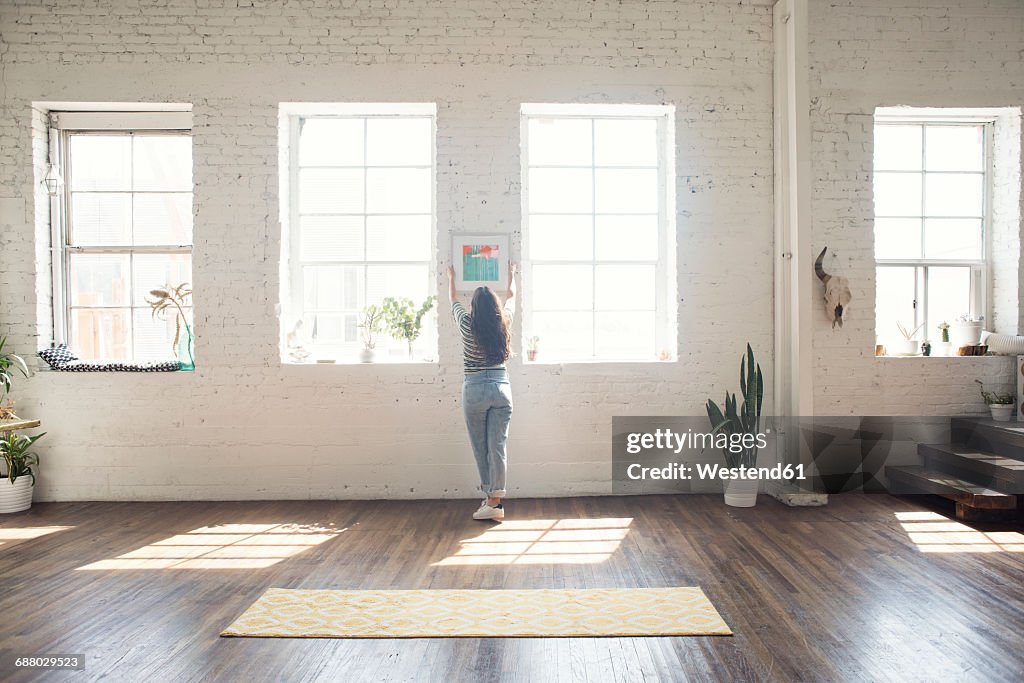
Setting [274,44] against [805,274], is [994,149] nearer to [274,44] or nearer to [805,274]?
[805,274]

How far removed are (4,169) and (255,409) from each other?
2.62m

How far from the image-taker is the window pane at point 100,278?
550cm

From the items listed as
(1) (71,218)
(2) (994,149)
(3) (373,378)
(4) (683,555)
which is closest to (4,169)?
(1) (71,218)

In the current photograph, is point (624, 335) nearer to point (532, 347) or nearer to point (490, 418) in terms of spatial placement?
point (532, 347)

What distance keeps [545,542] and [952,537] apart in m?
2.47

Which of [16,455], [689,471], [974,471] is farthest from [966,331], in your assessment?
[16,455]

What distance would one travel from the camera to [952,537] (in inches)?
164

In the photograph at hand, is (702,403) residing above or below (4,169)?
below

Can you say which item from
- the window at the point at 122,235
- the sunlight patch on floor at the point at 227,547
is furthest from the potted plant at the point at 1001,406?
the window at the point at 122,235

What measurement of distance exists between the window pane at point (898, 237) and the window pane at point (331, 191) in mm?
4266

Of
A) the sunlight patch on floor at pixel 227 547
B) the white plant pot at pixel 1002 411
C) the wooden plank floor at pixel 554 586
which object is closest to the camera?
the wooden plank floor at pixel 554 586

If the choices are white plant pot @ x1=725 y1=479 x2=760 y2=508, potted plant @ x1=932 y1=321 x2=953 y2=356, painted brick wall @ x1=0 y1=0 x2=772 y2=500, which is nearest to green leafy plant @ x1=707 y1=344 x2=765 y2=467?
white plant pot @ x1=725 y1=479 x2=760 y2=508

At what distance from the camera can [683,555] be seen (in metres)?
3.83

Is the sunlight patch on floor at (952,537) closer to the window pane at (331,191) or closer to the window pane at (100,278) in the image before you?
the window pane at (331,191)
